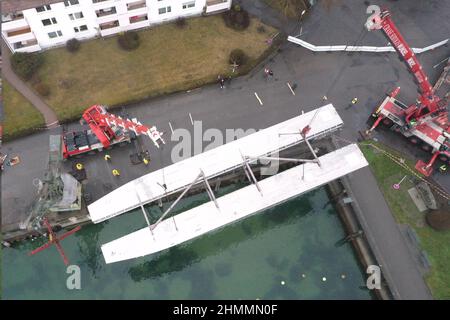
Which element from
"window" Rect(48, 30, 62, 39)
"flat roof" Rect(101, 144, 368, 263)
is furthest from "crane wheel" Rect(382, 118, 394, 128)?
"window" Rect(48, 30, 62, 39)

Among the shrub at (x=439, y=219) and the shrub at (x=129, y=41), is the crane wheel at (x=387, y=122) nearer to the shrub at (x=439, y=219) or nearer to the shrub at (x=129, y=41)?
the shrub at (x=439, y=219)

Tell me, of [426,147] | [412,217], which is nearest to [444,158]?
[426,147]

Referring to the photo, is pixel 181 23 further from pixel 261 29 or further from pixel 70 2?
pixel 70 2

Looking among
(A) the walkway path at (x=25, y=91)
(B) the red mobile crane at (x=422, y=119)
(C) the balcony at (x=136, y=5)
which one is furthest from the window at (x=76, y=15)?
(B) the red mobile crane at (x=422, y=119)

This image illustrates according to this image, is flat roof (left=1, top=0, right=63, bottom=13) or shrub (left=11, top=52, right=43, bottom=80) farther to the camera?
shrub (left=11, top=52, right=43, bottom=80)

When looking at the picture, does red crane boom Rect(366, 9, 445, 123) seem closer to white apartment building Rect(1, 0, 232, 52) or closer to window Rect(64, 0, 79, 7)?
white apartment building Rect(1, 0, 232, 52)
